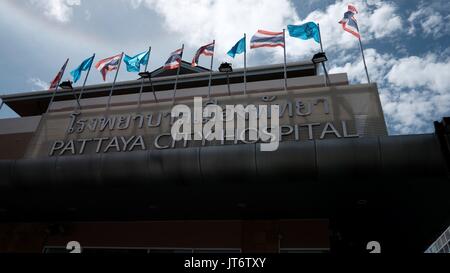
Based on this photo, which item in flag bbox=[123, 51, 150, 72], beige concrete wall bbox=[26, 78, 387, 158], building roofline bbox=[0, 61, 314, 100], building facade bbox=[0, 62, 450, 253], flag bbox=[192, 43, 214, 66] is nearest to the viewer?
building facade bbox=[0, 62, 450, 253]

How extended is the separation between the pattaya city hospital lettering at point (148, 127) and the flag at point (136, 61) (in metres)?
3.95

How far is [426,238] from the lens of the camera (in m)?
13.4

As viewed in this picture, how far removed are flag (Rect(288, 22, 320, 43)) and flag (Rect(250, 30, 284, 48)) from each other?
1.66 feet

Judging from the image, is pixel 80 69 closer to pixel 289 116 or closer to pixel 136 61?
pixel 136 61

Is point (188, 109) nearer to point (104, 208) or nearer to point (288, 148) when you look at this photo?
point (104, 208)

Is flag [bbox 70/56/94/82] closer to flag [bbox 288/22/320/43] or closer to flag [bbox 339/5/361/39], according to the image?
flag [bbox 288/22/320/43]

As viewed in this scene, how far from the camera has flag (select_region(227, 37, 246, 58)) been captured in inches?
597

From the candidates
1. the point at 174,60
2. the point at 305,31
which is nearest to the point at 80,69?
the point at 174,60

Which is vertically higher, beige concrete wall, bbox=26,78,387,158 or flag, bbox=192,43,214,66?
flag, bbox=192,43,214,66

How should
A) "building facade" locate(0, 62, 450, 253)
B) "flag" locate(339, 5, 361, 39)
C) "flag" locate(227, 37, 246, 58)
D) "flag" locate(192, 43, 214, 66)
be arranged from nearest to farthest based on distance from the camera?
"building facade" locate(0, 62, 450, 253), "flag" locate(339, 5, 361, 39), "flag" locate(227, 37, 246, 58), "flag" locate(192, 43, 214, 66)

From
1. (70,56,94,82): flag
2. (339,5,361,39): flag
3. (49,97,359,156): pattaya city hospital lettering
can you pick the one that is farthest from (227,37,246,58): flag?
(70,56,94,82): flag

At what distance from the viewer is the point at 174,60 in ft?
50.7

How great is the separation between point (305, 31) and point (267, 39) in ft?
5.29
